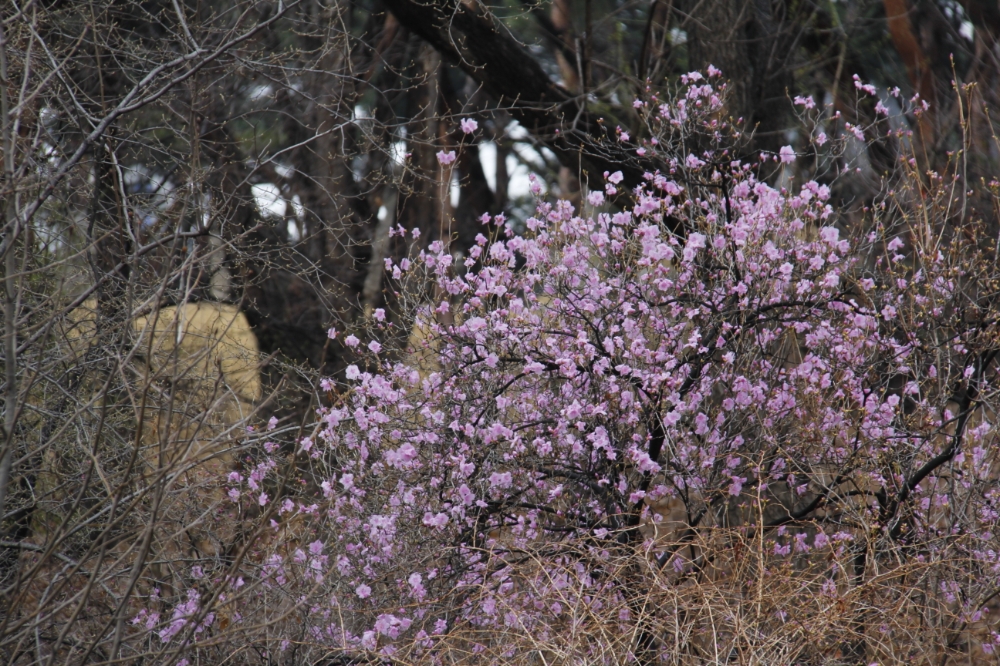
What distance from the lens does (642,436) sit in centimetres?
488

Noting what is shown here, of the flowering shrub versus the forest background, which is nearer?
the forest background

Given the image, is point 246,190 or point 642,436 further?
point 246,190

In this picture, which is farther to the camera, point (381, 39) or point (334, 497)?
point (381, 39)

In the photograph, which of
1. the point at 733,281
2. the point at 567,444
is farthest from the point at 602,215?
the point at 567,444

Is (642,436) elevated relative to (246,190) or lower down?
lower down

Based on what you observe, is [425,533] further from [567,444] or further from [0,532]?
[0,532]

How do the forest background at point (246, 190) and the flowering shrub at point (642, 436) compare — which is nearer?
the forest background at point (246, 190)

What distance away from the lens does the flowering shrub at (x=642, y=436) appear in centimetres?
464

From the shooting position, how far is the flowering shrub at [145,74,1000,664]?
464cm

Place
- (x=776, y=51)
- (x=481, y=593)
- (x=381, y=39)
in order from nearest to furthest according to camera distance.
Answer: (x=481, y=593), (x=776, y=51), (x=381, y=39)

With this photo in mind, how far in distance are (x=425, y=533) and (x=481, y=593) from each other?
20.3 inches

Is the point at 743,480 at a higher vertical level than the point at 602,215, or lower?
lower

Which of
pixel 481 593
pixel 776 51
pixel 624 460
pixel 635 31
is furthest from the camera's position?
pixel 635 31

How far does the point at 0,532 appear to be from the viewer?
507cm
